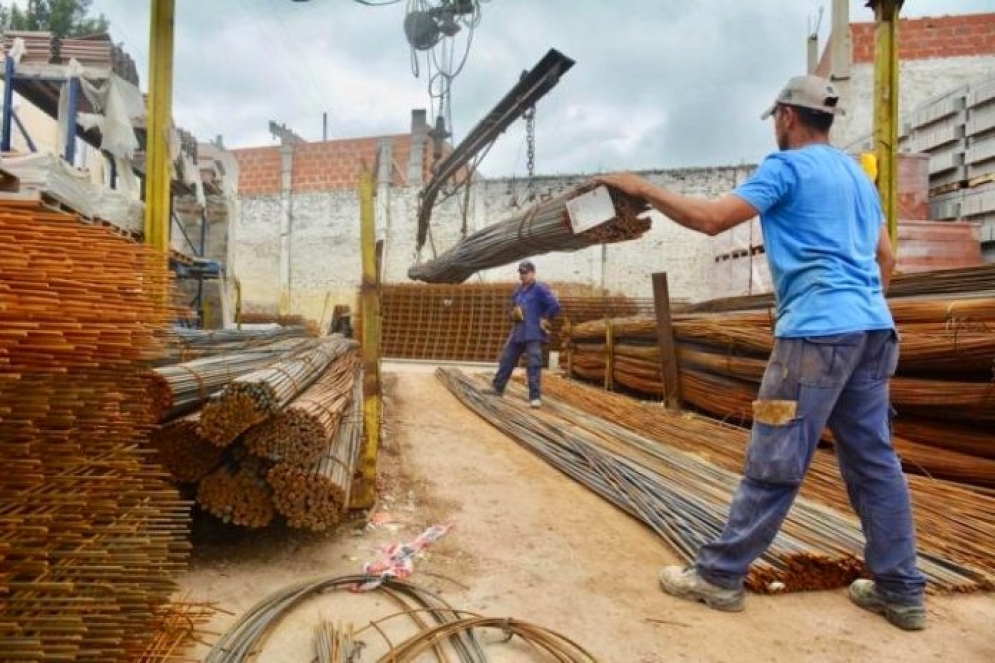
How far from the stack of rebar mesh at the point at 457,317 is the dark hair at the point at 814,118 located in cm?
1053

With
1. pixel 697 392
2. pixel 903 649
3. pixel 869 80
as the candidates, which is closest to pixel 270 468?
pixel 903 649

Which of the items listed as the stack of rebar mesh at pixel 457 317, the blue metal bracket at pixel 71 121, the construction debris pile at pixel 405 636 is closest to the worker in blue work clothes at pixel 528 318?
the construction debris pile at pixel 405 636

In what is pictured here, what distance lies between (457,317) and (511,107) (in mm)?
7141

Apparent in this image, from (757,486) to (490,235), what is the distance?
9.47 feet

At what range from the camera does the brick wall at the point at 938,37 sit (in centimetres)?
1133

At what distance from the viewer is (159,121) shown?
294cm

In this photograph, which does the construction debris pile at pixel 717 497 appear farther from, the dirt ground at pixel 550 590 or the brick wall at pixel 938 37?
the brick wall at pixel 938 37

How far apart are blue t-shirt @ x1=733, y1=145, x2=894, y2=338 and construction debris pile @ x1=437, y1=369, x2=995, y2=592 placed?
2.93ft

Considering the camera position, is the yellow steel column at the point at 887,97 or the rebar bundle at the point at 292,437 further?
the yellow steel column at the point at 887,97

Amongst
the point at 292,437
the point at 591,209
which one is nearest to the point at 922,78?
the point at 591,209

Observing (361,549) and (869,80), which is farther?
(869,80)

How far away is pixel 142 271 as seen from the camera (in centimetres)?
204

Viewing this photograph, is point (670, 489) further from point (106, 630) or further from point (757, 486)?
point (106, 630)

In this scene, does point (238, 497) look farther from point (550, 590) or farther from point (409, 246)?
point (409, 246)
